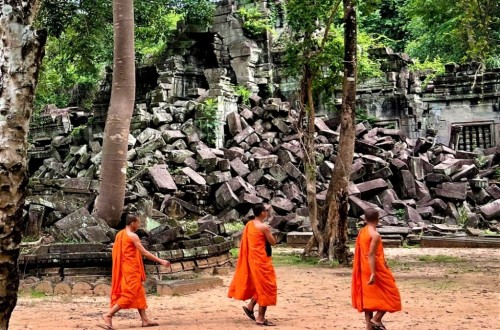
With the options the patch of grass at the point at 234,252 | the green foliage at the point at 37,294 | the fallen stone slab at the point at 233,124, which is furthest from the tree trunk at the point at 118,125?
the fallen stone slab at the point at 233,124

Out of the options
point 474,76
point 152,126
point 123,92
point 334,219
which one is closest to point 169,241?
point 123,92

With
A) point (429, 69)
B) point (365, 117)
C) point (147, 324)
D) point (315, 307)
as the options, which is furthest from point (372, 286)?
point (429, 69)

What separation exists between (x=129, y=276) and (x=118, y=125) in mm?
4408

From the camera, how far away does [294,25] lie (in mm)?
12258

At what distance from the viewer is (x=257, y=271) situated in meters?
6.20

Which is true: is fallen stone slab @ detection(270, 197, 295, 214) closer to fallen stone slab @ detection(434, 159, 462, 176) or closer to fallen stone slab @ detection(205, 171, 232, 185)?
fallen stone slab @ detection(205, 171, 232, 185)

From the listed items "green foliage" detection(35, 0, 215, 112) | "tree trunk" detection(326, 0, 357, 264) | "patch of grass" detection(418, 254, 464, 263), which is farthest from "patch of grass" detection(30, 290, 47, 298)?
"patch of grass" detection(418, 254, 464, 263)

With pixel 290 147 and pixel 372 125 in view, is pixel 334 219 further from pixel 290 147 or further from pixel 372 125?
pixel 372 125

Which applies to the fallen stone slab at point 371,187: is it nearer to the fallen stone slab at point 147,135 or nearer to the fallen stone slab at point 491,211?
the fallen stone slab at point 491,211

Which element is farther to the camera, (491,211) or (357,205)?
(491,211)

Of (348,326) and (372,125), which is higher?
(372,125)

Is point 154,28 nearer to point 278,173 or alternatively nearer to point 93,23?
point 93,23

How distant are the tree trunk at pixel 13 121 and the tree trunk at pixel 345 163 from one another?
8.49 meters

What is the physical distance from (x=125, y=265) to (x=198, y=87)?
15037 millimetres
